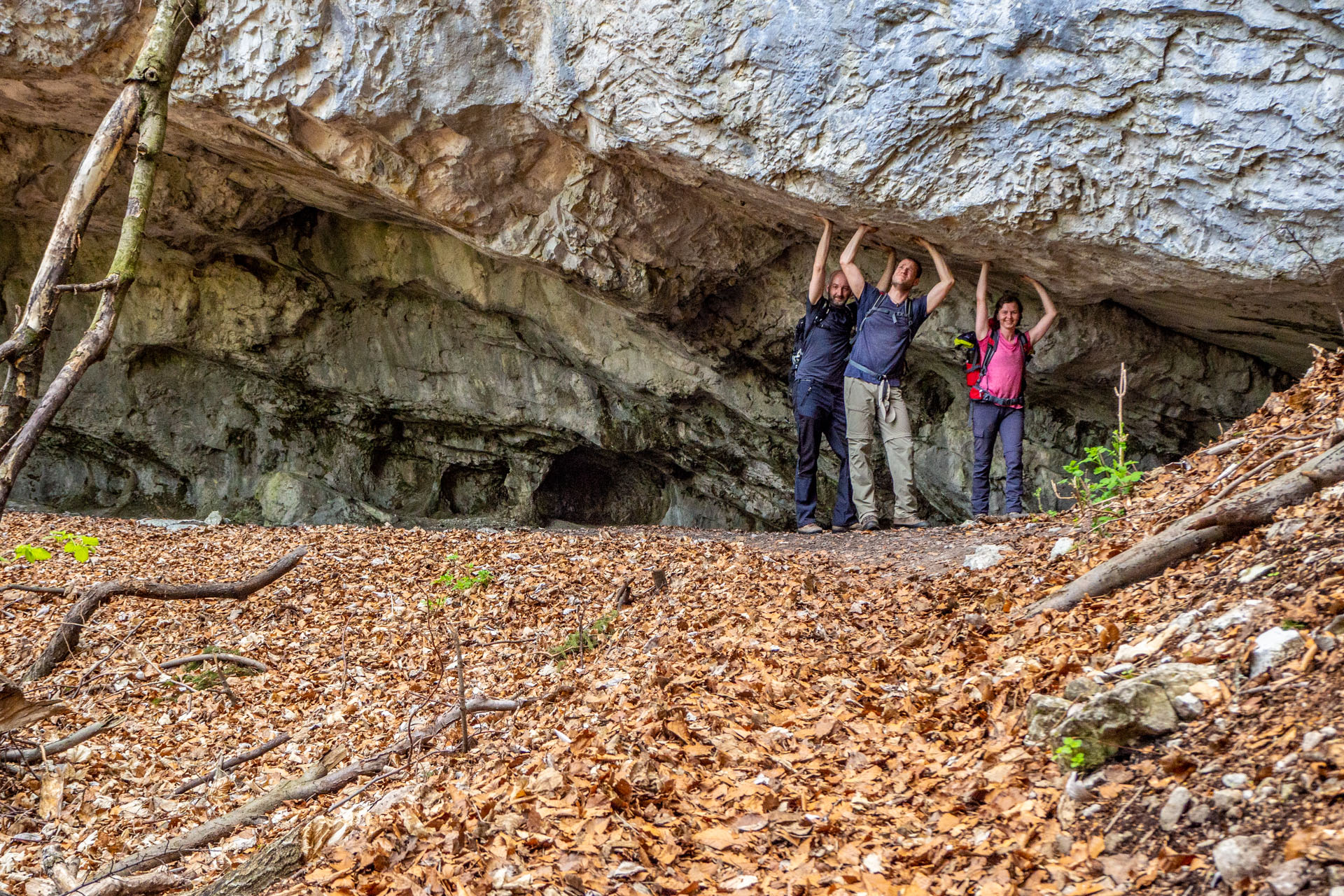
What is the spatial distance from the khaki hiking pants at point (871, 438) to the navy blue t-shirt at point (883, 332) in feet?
0.40

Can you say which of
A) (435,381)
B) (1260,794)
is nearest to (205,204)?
(435,381)

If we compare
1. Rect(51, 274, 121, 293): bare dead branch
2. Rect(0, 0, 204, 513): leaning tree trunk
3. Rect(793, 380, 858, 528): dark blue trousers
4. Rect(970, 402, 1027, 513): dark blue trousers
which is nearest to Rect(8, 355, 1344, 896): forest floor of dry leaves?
Rect(970, 402, 1027, 513): dark blue trousers

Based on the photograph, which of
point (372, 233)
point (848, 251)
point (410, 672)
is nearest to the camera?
point (410, 672)

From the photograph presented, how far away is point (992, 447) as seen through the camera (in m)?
7.29

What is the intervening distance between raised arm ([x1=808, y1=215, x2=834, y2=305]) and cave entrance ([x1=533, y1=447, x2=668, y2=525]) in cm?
529

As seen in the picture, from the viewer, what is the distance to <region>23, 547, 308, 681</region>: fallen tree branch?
4.95 m

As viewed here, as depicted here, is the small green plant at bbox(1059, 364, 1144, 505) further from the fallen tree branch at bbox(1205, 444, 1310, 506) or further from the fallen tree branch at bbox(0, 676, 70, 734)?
the fallen tree branch at bbox(0, 676, 70, 734)

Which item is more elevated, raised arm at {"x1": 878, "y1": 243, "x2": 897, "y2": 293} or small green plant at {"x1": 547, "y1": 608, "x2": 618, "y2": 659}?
raised arm at {"x1": 878, "y1": 243, "x2": 897, "y2": 293}

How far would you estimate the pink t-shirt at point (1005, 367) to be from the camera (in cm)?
693

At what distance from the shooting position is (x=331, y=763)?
3814 millimetres

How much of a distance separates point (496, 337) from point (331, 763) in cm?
757

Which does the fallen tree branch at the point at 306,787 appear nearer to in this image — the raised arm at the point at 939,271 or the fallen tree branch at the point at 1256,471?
the fallen tree branch at the point at 1256,471

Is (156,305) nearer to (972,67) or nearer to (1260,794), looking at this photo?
(972,67)

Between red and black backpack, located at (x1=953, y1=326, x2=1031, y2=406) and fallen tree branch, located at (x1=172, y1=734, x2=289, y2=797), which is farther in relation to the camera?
red and black backpack, located at (x1=953, y1=326, x2=1031, y2=406)
